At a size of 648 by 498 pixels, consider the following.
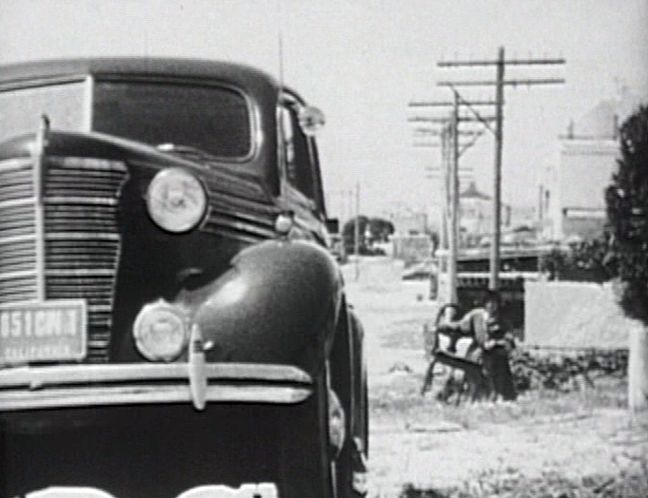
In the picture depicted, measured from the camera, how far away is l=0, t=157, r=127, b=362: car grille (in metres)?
1.25

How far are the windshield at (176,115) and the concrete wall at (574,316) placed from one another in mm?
483

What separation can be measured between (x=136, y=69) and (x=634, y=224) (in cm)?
76

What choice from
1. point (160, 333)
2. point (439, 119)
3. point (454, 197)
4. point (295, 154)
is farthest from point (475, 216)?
point (160, 333)

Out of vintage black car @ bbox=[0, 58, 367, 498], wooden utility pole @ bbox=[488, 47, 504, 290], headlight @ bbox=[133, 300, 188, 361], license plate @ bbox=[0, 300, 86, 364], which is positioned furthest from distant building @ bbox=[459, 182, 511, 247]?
license plate @ bbox=[0, 300, 86, 364]

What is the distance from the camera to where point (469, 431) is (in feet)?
4.74

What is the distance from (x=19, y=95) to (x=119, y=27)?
0.17 metres

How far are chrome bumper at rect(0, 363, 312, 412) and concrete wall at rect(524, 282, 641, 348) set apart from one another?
16.3 inches

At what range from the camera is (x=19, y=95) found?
1409 mm

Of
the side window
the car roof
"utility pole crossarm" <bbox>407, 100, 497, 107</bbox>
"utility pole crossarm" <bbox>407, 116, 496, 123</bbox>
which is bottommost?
the side window

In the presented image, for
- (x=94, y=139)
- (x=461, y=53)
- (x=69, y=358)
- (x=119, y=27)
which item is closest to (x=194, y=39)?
(x=119, y=27)

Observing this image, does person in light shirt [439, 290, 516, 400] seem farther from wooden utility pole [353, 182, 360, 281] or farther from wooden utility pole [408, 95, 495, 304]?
wooden utility pole [353, 182, 360, 281]

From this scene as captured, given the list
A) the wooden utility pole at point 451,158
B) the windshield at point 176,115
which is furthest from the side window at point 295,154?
the wooden utility pole at point 451,158

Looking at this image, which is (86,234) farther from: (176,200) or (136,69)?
(136,69)

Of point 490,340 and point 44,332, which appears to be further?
point 490,340
